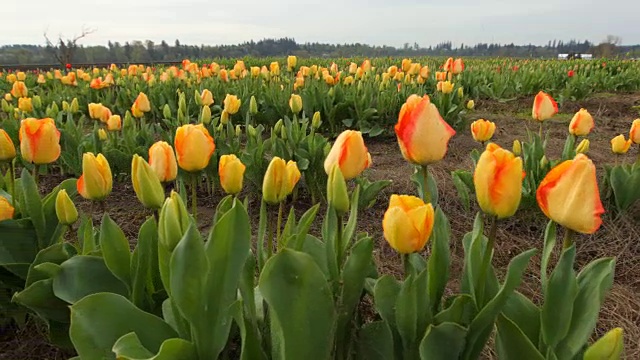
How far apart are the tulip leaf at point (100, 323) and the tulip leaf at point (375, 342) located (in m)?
0.46

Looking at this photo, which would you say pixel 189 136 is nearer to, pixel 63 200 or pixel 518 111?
pixel 63 200

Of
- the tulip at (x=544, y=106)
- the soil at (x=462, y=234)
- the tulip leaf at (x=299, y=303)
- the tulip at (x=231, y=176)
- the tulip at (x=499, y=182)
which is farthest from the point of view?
the tulip at (x=544, y=106)

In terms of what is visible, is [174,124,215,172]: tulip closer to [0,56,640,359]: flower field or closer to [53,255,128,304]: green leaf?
[0,56,640,359]: flower field

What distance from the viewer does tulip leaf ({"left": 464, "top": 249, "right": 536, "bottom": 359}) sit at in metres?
0.90

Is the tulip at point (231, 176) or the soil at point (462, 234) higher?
the tulip at point (231, 176)

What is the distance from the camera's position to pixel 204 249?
847mm

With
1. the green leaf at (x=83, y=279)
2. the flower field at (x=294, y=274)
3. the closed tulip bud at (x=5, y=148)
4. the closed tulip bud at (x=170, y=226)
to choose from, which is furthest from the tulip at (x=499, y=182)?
the closed tulip bud at (x=5, y=148)

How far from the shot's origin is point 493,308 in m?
0.91

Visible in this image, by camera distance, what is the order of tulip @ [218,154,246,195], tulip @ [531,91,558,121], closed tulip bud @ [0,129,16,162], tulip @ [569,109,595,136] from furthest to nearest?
tulip @ [531,91,558,121]
tulip @ [569,109,595,136]
closed tulip bud @ [0,129,16,162]
tulip @ [218,154,246,195]

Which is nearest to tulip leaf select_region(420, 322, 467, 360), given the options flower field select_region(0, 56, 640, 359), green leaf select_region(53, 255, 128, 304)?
flower field select_region(0, 56, 640, 359)

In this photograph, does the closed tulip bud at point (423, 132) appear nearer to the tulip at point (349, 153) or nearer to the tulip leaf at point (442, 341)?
the tulip at point (349, 153)

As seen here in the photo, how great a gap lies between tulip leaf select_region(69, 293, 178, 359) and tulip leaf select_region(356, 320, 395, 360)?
0.46 meters

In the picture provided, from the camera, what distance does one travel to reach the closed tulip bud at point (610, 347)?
2.53ft

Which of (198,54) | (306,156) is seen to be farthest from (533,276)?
(198,54)
